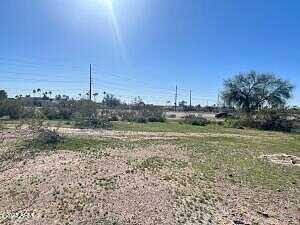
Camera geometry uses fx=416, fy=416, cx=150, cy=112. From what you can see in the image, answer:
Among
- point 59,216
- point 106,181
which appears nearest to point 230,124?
point 106,181

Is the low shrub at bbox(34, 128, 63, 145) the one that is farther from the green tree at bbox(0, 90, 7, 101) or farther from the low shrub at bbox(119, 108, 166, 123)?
the low shrub at bbox(119, 108, 166, 123)

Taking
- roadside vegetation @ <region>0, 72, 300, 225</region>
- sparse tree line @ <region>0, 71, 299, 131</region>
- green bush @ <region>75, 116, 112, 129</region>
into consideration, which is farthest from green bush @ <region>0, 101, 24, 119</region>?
roadside vegetation @ <region>0, 72, 300, 225</region>

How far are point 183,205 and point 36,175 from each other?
15.6ft

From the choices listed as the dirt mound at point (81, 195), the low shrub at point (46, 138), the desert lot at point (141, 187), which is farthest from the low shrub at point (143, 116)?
the dirt mound at point (81, 195)

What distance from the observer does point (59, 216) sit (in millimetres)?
8867

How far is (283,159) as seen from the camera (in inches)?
712

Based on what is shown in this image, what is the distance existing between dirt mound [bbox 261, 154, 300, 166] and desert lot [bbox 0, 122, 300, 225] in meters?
0.05

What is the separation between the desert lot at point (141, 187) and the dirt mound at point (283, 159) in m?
0.05

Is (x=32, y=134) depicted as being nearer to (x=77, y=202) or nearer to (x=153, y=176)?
(x=153, y=176)

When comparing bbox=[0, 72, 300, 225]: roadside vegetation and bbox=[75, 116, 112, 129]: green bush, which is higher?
bbox=[75, 116, 112, 129]: green bush

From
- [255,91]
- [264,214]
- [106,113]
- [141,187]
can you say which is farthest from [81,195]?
[255,91]

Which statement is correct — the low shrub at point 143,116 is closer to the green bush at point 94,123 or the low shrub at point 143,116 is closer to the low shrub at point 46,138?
the green bush at point 94,123

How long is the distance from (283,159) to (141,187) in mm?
9194

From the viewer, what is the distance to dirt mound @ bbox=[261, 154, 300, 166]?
17.0m
